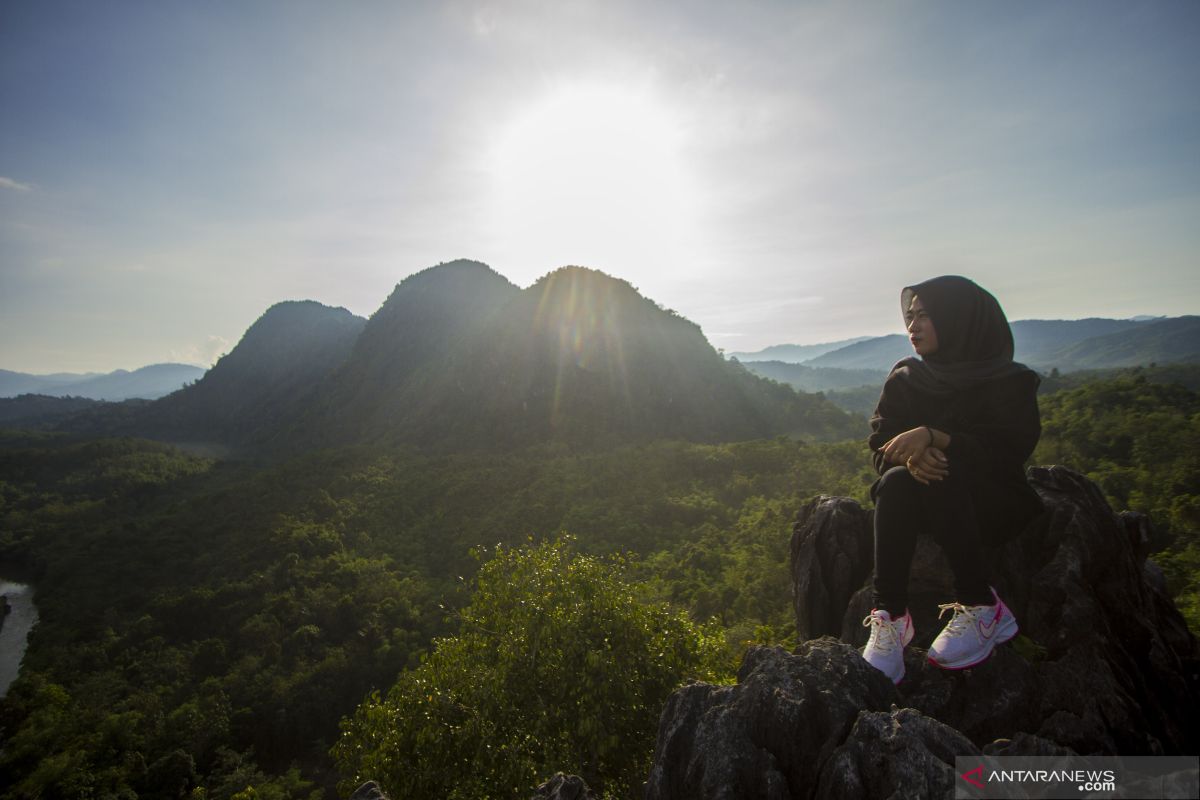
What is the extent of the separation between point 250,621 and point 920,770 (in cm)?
4429

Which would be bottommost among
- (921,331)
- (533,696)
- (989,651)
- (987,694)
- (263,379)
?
(533,696)

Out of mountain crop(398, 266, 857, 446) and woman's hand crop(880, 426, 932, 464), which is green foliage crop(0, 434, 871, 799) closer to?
woman's hand crop(880, 426, 932, 464)

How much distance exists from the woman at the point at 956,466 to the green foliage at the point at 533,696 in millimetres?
4023

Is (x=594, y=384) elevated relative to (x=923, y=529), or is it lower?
elevated

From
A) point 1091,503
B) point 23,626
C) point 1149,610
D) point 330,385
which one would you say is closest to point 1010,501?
point 1091,503

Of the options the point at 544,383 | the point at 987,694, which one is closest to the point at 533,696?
the point at 987,694

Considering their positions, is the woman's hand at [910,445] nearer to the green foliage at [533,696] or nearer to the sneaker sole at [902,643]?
the sneaker sole at [902,643]

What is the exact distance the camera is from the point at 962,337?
5285mm

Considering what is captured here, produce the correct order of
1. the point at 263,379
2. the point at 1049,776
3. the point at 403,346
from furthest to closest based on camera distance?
the point at 263,379, the point at 403,346, the point at 1049,776

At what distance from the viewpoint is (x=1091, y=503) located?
6.35m

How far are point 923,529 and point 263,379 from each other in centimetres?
19334

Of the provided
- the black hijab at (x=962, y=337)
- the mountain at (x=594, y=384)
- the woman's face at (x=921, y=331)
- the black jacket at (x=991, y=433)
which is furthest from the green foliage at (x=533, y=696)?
the mountain at (x=594, y=384)

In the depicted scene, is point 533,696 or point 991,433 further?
point 533,696

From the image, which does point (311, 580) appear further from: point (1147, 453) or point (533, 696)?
point (1147, 453)
